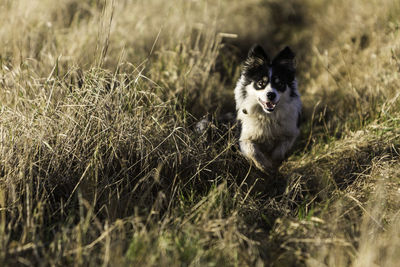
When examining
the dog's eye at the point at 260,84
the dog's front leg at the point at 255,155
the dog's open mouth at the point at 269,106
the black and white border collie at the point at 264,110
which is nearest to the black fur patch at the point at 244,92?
the black and white border collie at the point at 264,110

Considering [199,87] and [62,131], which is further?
[199,87]

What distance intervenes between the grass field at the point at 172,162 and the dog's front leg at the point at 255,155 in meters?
0.10

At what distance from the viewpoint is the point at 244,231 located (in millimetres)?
2869

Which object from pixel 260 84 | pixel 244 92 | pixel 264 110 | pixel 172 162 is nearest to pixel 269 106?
pixel 264 110

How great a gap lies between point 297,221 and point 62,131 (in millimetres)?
1940

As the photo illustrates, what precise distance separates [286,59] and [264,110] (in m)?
0.58

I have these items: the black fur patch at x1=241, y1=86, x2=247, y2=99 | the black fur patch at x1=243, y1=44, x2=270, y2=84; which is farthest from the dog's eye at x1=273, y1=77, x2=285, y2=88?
the black fur patch at x1=241, y1=86, x2=247, y2=99

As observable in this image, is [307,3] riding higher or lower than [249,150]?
higher

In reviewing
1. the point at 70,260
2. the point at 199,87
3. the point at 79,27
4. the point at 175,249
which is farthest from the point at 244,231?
the point at 79,27

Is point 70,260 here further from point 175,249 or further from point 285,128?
point 285,128

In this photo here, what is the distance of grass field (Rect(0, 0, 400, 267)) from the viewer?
262cm

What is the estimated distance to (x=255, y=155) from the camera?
13.5 feet

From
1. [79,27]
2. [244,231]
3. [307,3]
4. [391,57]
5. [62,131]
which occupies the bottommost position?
[244,231]

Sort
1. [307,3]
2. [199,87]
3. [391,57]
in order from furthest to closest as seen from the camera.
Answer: [307,3] < [199,87] < [391,57]
